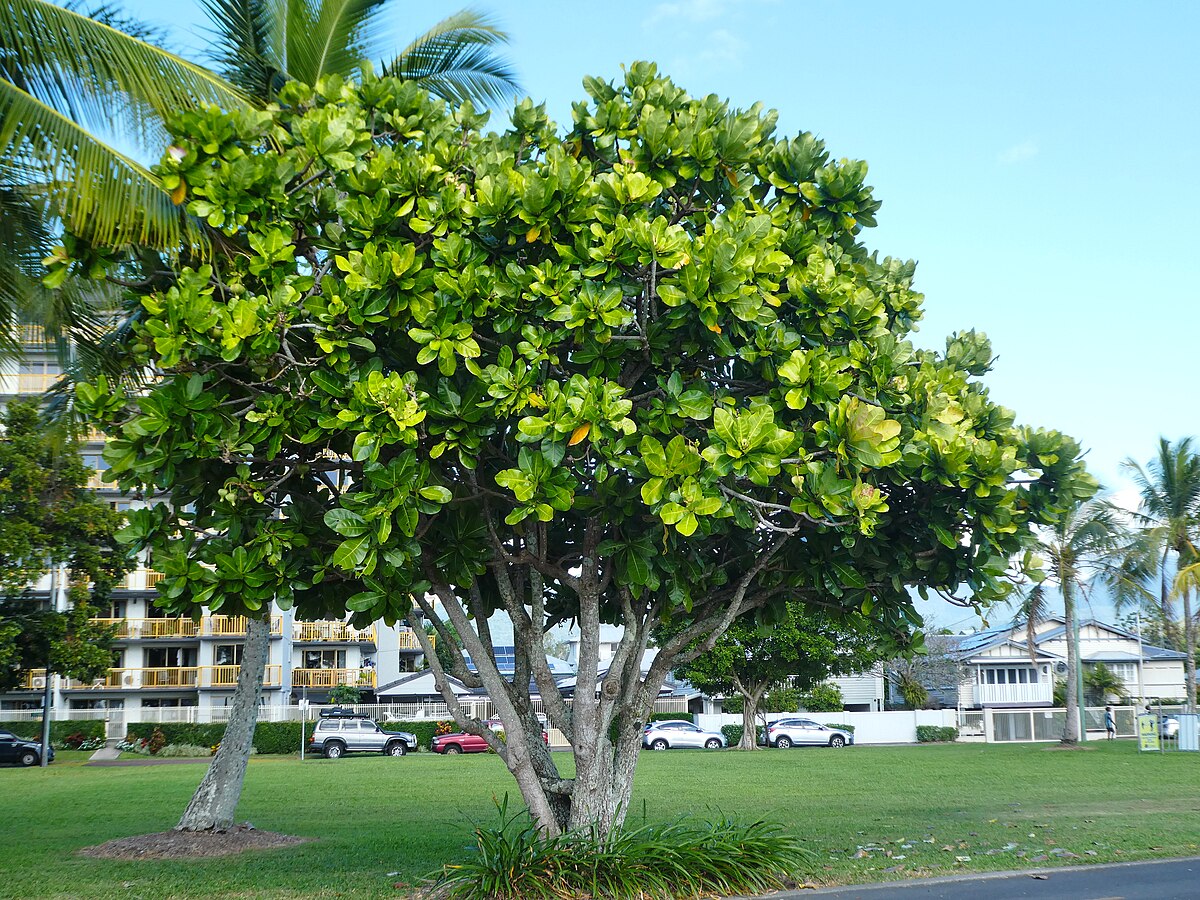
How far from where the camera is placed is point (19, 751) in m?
37.0

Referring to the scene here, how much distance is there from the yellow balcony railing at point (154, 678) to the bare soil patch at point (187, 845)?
40.0 m

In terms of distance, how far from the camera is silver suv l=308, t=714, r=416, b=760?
39969 millimetres

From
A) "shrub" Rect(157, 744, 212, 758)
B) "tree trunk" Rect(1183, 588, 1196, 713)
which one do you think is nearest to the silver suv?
"shrub" Rect(157, 744, 212, 758)

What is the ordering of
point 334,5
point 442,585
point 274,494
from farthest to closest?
point 334,5 < point 442,585 < point 274,494

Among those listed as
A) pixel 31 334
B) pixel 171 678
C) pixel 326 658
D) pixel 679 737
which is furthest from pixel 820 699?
pixel 31 334

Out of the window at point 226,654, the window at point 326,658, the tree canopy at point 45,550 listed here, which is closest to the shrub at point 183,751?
the window at point 226,654

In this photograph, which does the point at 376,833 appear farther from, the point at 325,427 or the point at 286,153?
the point at 286,153

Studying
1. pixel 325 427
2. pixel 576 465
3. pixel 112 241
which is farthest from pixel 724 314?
pixel 112 241

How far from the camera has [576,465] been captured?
893 centimetres

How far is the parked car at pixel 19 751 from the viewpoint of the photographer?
36750 millimetres

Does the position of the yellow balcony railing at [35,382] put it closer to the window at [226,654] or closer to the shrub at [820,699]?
the window at [226,654]

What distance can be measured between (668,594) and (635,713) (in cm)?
148

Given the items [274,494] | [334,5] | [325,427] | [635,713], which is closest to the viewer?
[325,427]

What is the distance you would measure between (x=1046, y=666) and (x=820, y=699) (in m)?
16.8
